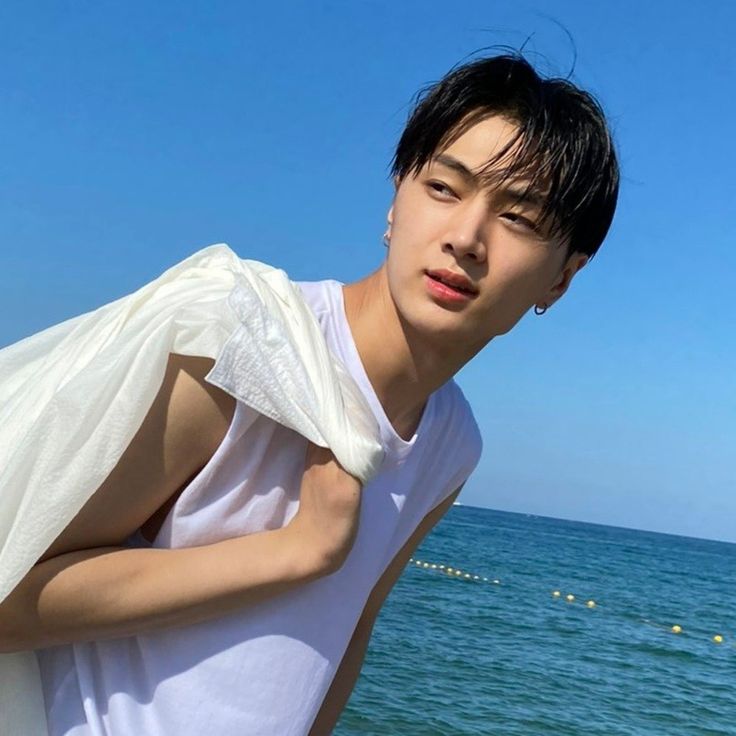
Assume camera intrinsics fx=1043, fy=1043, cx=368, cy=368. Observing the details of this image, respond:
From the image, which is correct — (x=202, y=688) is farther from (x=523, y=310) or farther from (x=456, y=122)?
(x=456, y=122)

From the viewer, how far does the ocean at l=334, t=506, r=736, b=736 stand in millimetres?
10344

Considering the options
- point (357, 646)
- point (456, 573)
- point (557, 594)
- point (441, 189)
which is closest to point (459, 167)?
point (441, 189)

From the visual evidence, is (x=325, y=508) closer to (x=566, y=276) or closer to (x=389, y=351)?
(x=389, y=351)

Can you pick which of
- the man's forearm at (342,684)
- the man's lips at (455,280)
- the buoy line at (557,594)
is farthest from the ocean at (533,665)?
the man's lips at (455,280)

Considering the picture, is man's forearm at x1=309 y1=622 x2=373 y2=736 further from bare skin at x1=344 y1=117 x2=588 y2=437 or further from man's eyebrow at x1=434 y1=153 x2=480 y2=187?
man's eyebrow at x1=434 y1=153 x2=480 y2=187

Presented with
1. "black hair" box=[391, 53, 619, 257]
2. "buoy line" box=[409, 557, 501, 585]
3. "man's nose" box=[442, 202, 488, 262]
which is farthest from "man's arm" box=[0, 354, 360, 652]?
"buoy line" box=[409, 557, 501, 585]

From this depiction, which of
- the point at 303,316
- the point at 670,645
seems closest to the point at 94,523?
the point at 303,316

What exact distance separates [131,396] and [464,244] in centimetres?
46

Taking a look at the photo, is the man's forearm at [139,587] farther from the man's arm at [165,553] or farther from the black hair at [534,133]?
the black hair at [534,133]

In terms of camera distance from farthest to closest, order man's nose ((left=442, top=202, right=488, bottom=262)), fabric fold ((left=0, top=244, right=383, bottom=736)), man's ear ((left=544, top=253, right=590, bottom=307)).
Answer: man's ear ((left=544, top=253, right=590, bottom=307)) < man's nose ((left=442, top=202, right=488, bottom=262)) < fabric fold ((left=0, top=244, right=383, bottom=736))

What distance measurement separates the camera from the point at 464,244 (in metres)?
1.33

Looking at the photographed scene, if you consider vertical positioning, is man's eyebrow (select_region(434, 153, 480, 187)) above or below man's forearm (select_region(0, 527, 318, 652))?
above

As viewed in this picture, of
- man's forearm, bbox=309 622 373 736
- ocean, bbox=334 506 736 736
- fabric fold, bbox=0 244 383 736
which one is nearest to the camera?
fabric fold, bbox=0 244 383 736

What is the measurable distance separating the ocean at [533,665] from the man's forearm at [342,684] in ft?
23.7
